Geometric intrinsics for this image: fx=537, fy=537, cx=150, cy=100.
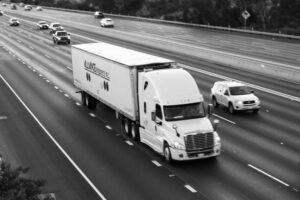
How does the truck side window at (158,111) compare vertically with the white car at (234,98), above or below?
above

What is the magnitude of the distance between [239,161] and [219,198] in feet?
14.1

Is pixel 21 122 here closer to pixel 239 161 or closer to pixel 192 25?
pixel 239 161

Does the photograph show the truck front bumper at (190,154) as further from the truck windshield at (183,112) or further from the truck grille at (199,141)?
the truck windshield at (183,112)

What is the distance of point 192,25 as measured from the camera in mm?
91938

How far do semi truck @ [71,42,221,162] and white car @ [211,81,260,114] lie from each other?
5.98 metres

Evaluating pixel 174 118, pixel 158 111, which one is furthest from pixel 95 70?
pixel 174 118

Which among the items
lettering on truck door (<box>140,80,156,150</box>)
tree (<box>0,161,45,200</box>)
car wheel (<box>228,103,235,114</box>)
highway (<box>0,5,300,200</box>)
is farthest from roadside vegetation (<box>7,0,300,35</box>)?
tree (<box>0,161,45,200</box>)

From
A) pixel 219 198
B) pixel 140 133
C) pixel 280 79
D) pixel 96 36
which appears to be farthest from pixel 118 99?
pixel 96 36

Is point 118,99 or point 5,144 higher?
point 118,99

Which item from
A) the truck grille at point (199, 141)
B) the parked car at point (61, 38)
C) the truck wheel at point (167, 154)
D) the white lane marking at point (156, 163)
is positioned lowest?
the parked car at point (61, 38)

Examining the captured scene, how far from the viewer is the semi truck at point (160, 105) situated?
20964mm

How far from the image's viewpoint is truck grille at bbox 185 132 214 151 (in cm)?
2080

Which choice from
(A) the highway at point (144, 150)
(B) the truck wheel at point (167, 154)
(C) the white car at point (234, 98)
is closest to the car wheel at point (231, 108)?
(C) the white car at point (234, 98)

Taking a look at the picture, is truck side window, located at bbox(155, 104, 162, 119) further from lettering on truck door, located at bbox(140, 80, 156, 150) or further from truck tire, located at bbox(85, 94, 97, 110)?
truck tire, located at bbox(85, 94, 97, 110)
